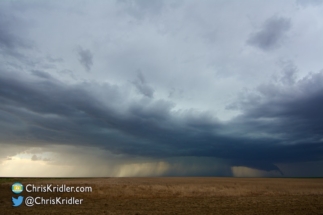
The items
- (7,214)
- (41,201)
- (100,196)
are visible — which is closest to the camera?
(7,214)

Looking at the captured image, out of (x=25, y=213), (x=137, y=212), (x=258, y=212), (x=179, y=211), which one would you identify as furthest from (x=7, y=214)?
(x=258, y=212)

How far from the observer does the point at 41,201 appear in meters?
36.8

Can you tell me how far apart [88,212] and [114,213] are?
309 centimetres

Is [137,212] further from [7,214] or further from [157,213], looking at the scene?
[7,214]

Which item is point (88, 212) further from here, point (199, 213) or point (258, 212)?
point (258, 212)

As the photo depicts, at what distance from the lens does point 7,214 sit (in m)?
26.3

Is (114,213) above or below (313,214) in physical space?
above

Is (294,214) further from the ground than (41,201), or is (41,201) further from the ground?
(41,201)

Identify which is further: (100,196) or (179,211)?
(100,196)

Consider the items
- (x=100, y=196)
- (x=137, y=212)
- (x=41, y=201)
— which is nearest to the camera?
(x=137, y=212)

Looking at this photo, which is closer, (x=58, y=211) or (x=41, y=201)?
(x=58, y=211)

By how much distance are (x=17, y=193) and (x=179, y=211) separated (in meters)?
33.7

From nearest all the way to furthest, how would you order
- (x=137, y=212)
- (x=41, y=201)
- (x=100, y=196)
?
(x=137, y=212)
(x=41, y=201)
(x=100, y=196)

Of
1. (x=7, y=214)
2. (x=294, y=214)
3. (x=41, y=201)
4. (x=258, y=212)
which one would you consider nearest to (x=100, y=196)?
(x=41, y=201)
